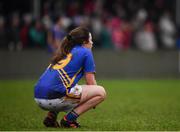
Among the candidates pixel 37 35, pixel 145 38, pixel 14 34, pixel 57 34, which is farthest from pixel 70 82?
pixel 145 38

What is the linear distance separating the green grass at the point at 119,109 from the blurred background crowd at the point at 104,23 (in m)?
3.50

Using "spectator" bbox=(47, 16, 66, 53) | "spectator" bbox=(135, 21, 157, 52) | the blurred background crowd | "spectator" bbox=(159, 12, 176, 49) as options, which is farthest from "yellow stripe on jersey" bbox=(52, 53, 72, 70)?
"spectator" bbox=(159, 12, 176, 49)

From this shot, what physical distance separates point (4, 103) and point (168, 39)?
Result: 14.2 m

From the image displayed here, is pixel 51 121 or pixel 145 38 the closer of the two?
pixel 51 121

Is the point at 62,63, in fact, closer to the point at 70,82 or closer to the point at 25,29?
the point at 70,82

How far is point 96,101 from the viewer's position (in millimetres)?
11445

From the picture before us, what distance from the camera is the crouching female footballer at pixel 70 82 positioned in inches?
440

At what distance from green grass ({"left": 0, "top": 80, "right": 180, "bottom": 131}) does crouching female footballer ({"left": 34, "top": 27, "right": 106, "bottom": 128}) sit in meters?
0.38

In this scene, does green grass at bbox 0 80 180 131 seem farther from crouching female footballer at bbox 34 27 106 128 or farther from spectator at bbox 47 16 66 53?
spectator at bbox 47 16 66 53

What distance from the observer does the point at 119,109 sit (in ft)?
50.7

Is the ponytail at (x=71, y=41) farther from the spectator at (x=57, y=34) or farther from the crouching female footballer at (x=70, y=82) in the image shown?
the spectator at (x=57, y=34)

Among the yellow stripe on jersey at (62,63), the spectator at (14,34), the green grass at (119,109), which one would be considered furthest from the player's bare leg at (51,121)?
the spectator at (14,34)

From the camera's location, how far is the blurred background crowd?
2764 centimetres

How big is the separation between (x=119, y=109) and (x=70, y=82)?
14.3ft
